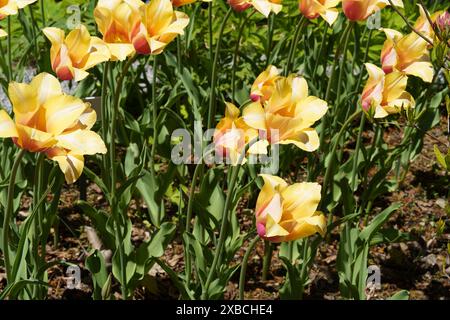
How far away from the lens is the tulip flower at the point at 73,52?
6.56 ft

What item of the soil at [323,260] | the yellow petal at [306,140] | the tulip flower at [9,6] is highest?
the tulip flower at [9,6]

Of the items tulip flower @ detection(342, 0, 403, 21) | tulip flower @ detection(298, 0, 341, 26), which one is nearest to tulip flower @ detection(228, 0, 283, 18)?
tulip flower @ detection(298, 0, 341, 26)

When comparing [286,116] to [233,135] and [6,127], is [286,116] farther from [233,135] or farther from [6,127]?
[6,127]

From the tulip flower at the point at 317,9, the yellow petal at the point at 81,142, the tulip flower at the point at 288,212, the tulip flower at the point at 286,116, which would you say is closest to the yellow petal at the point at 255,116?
the tulip flower at the point at 286,116

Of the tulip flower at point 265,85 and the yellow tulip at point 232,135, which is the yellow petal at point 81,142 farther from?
the tulip flower at point 265,85

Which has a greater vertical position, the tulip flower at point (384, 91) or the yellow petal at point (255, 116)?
the tulip flower at point (384, 91)

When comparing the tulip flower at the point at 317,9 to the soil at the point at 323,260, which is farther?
the soil at the point at 323,260

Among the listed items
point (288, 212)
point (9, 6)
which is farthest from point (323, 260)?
point (9, 6)

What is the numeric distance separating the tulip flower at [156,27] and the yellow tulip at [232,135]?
0.24 metres

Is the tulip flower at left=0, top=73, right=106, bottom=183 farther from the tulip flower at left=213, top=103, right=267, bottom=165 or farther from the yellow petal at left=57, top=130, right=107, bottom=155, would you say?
the tulip flower at left=213, top=103, right=267, bottom=165

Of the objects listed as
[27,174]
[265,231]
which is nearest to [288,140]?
[265,231]

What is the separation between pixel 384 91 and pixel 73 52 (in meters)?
0.90

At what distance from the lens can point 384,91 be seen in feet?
7.20
